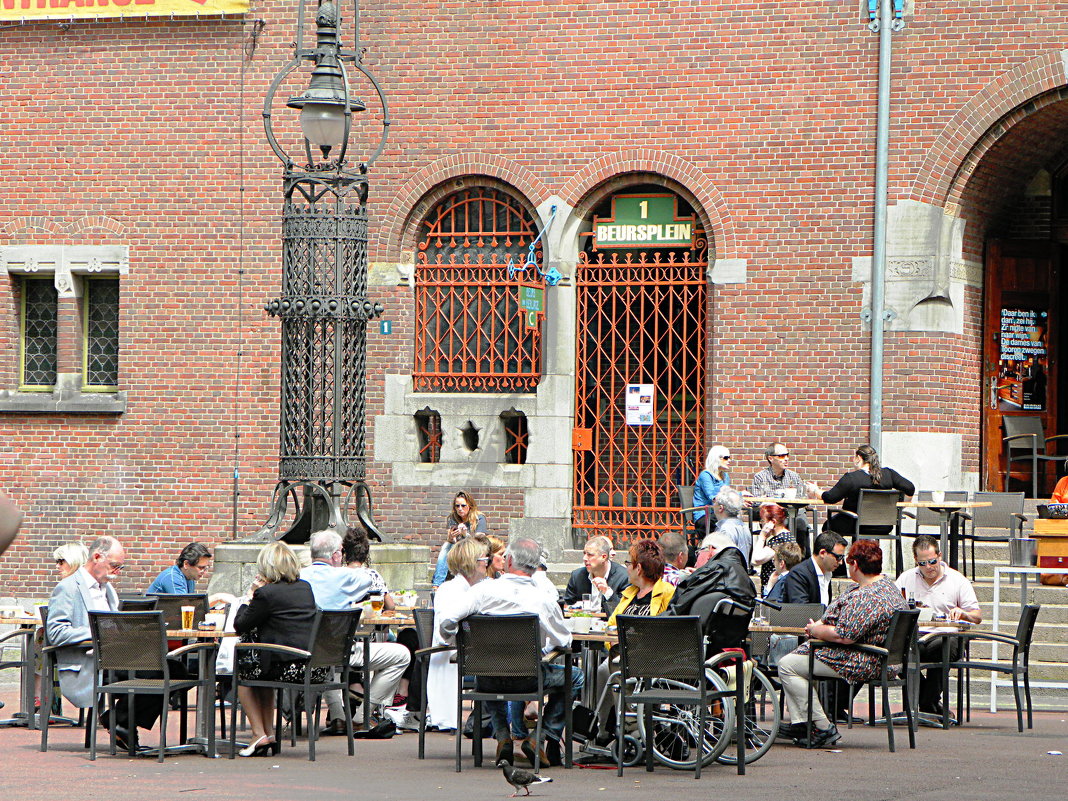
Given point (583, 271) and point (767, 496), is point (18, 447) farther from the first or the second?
point (767, 496)

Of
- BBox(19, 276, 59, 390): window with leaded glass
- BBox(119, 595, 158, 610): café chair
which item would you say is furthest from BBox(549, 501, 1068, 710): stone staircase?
BBox(19, 276, 59, 390): window with leaded glass

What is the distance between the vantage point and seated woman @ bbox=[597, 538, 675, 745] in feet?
31.1

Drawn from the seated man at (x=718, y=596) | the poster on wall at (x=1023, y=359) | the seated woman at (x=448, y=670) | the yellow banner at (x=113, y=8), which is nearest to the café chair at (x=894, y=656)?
the seated man at (x=718, y=596)

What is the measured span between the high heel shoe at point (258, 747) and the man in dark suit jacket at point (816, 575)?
384cm

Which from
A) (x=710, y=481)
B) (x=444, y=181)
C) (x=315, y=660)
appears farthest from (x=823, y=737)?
(x=444, y=181)

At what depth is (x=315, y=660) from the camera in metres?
9.61

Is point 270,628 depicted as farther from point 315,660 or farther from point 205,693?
point 205,693

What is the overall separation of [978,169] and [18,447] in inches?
419

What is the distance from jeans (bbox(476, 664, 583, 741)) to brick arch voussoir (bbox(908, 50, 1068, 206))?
8.52 metres

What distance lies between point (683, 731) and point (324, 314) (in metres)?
5.55

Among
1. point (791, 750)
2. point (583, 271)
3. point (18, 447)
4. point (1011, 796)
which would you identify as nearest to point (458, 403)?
point (583, 271)

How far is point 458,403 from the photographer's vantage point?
17.7 metres

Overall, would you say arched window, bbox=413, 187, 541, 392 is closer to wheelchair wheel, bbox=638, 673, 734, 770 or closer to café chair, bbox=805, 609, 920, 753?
café chair, bbox=805, 609, 920, 753

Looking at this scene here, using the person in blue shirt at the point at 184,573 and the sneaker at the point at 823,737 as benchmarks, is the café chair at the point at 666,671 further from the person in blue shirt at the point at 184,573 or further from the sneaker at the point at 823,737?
the person in blue shirt at the point at 184,573
